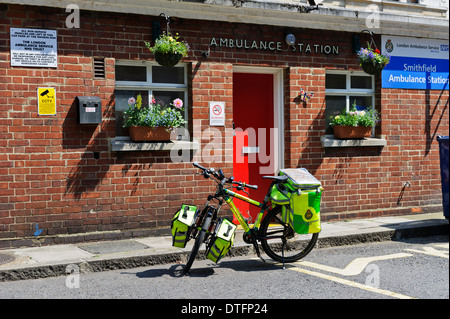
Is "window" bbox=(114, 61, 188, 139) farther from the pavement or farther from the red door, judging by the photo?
the pavement

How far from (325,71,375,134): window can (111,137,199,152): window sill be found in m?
2.83

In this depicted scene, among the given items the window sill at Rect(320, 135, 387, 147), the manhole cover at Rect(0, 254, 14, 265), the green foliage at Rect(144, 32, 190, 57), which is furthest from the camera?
the window sill at Rect(320, 135, 387, 147)

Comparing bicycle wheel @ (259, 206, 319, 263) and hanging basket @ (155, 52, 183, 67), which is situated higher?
hanging basket @ (155, 52, 183, 67)

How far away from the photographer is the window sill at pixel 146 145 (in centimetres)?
826

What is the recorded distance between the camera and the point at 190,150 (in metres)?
8.87

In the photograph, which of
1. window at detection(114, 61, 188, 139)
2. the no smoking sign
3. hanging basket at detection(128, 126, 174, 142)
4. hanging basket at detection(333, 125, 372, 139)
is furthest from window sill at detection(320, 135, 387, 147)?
hanging basket at detection(128, 126, 174, 142)

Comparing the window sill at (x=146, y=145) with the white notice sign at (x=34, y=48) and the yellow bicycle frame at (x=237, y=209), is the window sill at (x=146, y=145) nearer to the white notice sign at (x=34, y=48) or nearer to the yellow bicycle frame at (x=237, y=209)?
the white notice sign at (x=34, y=48)

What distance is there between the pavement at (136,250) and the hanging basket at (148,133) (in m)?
1.48

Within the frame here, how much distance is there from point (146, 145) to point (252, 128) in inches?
83.1

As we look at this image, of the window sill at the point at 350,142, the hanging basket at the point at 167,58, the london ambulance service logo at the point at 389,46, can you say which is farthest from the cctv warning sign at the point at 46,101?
the london ambulance service logo at the point at 389,46

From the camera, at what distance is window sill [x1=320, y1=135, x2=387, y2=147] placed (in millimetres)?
9922

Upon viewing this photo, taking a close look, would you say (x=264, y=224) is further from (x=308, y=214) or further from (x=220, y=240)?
(x=220, y=240)

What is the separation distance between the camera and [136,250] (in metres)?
7.44

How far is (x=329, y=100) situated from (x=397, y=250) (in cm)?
335
